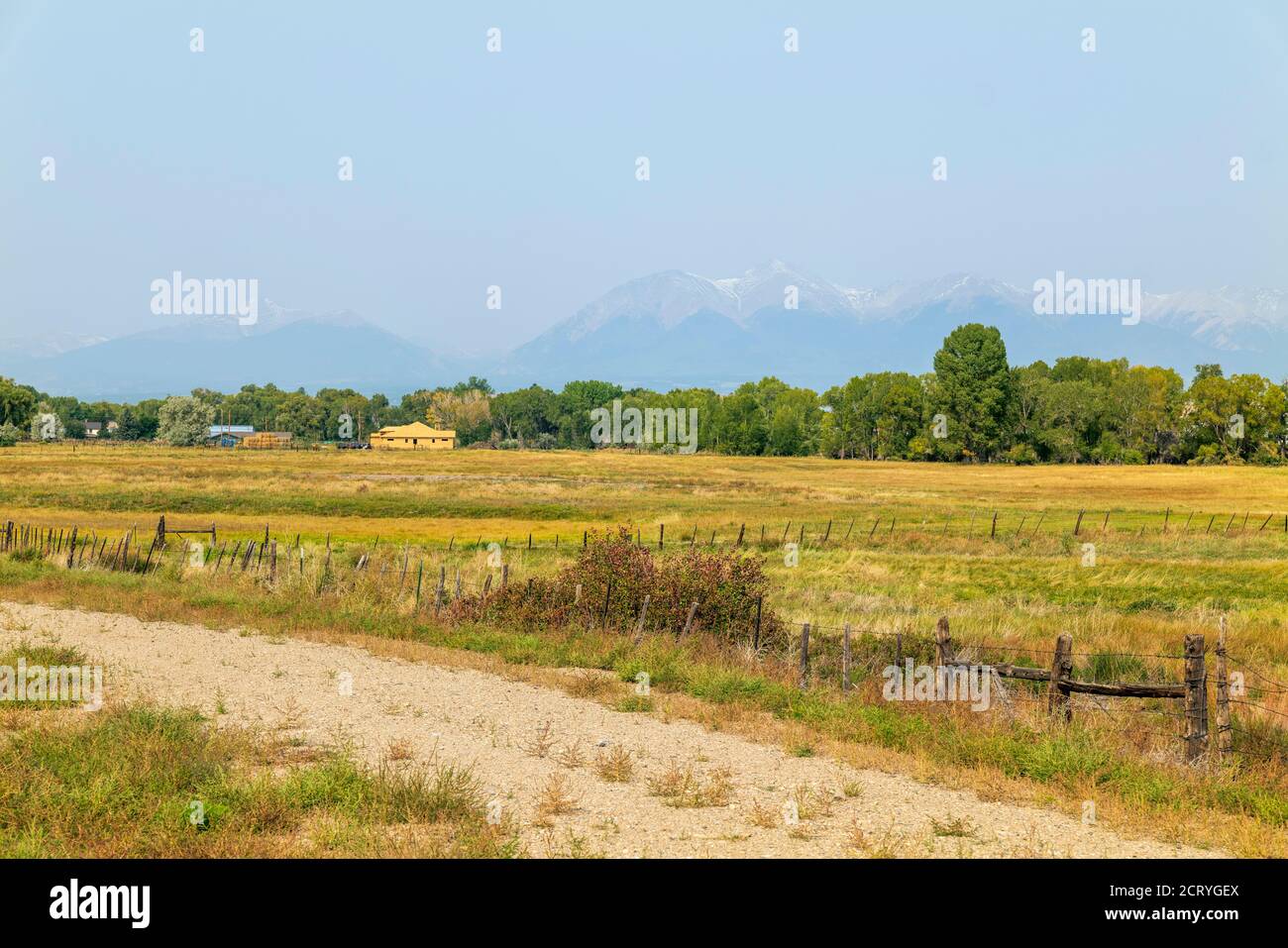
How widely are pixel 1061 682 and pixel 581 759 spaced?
723 centimetres

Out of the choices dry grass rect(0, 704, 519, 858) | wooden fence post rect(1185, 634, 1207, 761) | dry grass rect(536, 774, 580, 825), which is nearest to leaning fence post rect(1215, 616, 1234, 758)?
wooden fence post rect(1185, 634, 1207, 761)

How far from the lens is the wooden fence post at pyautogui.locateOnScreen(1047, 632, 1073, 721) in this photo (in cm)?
1612

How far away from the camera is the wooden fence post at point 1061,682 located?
16.1m

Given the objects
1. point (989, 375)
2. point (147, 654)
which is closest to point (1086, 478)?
point (989, 375)

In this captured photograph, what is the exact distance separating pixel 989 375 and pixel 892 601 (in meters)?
123

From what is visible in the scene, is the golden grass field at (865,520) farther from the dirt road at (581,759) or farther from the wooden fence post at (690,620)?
the dirt road at (581,759)

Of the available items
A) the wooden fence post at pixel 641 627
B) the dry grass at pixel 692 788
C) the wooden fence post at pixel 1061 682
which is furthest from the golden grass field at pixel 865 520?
the dry grass at pixel 692 788

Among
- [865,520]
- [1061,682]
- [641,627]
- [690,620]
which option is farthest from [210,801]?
[865,520]

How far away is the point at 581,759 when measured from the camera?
1464cm

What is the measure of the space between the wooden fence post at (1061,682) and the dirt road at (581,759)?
140 inches

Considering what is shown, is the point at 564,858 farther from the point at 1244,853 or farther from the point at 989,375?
the point at 989,375

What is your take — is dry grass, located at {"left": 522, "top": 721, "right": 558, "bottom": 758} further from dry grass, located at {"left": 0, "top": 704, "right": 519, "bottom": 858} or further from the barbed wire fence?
the barbed wire fence

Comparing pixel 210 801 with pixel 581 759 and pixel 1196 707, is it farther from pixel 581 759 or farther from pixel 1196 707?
pixel 1196 707

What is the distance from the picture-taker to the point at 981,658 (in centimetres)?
2311
